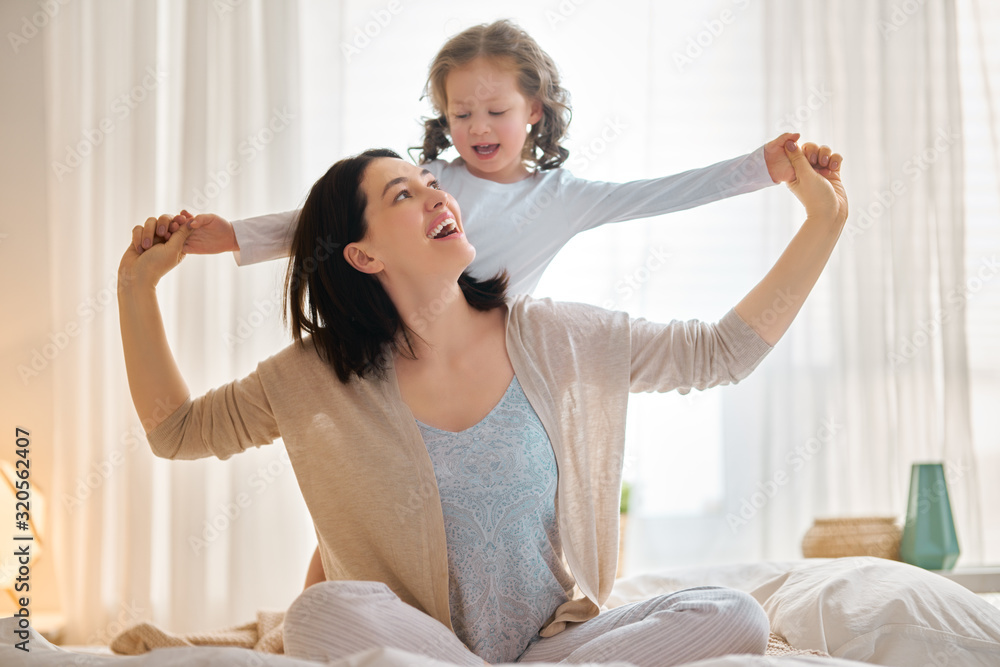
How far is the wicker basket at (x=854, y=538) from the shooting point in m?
2.38

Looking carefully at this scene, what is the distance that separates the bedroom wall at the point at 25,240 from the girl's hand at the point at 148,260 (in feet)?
4.51

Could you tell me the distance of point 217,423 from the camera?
56.6 inches

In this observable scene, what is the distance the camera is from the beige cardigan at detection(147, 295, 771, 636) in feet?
4.30

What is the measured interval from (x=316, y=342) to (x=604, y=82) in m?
1.88

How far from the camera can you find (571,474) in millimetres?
1369

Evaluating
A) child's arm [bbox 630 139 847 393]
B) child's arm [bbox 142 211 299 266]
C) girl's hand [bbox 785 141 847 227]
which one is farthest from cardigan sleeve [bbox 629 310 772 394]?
child's arm [bbox 142 211 299 266]

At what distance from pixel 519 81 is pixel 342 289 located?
0.69 meters

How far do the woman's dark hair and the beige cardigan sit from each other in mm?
52

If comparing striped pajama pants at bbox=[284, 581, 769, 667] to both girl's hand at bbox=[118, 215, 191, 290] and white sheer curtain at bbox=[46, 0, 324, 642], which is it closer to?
girl's hand at bbox=[118, 215, 191, 290]

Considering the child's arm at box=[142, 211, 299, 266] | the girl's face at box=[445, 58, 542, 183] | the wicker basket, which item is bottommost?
the wicker basket

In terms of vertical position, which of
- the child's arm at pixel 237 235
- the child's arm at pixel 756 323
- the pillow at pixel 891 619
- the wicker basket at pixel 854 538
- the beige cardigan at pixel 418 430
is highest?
the child's arm at pixel 237 235

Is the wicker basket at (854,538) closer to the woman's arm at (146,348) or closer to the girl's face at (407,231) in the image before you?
the girl's face at (407,231)

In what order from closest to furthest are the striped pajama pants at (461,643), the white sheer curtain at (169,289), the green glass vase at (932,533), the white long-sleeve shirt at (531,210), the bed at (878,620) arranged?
1. the striped pajama pants at (461,643)
2. the bed at (878,620)
3. the white long-sleeve shirt at (531,210)
4. the green glass vase at (932,533)
5. the white sheer curtain at (169,289)

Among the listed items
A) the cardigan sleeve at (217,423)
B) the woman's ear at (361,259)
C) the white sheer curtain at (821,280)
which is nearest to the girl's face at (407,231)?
the woman's ear at (361,259)
